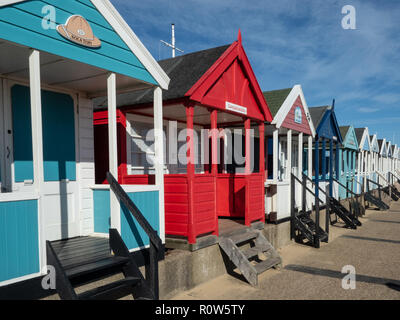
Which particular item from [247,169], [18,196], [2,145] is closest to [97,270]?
[18,196]

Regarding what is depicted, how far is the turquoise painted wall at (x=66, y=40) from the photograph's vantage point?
130 inches

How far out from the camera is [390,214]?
1555 centimetres

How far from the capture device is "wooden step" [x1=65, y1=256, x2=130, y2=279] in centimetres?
352

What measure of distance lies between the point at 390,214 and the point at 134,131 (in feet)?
46.4

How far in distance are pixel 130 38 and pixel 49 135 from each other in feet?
6.74

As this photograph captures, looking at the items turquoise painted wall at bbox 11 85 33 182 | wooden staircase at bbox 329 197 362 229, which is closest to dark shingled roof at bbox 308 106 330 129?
wooden staircase at bbox 329 197 362 229

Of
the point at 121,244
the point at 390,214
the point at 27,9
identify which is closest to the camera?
the point at 27,9

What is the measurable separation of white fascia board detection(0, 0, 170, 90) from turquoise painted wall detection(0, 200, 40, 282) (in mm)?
2630

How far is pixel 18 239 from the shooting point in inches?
128

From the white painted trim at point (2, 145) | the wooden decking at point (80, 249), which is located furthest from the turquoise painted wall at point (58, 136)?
the wooden decking at point (80, 249)

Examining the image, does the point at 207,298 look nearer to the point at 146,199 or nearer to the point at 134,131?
the point at 146,199

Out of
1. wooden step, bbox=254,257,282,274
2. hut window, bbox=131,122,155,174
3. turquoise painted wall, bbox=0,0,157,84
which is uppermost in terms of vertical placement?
turquoise painted wall, bbox=0,0,157,84

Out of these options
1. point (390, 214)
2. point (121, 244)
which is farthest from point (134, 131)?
point (390, 214)

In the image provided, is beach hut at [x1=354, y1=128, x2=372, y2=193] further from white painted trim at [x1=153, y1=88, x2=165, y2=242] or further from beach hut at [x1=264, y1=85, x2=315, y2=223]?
white painted trim at [x1=153, y1=88, x2=165, y2=242]
